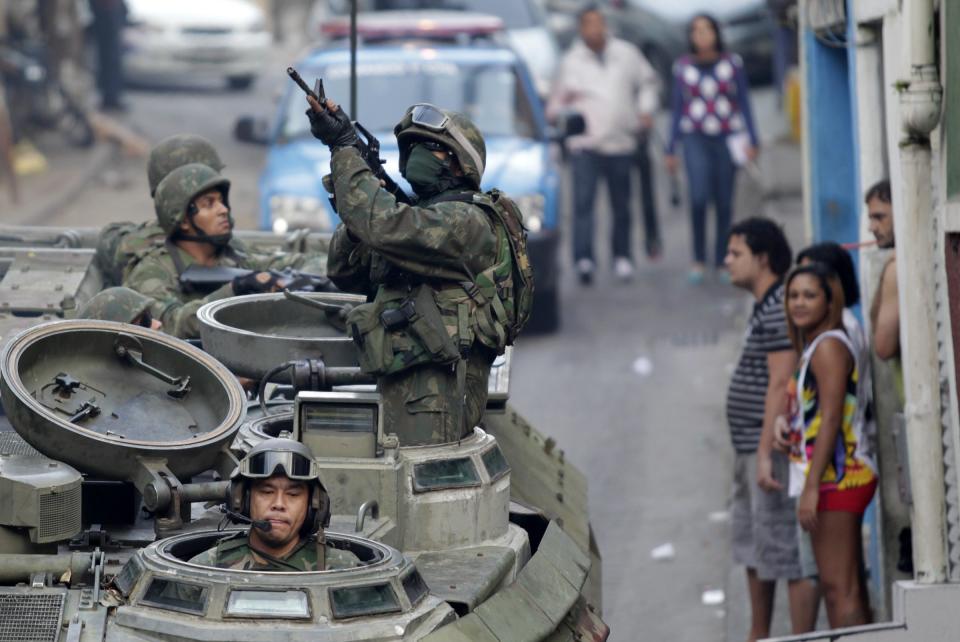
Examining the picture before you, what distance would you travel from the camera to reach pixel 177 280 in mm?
9984

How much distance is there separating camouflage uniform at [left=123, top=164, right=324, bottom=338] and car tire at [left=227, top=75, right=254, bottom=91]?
21337 millimetres

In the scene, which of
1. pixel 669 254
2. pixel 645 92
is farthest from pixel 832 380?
pixel 669 254

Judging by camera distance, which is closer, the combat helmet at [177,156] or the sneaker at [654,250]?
the combat helmet at [177,156]

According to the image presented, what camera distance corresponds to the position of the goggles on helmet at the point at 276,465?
21.5 feet

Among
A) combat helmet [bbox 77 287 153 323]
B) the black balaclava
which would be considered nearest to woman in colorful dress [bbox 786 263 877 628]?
the black balaclava

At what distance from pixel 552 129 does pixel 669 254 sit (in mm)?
3813

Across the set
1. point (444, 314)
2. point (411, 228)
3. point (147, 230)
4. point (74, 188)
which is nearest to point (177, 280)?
point (147, 230)

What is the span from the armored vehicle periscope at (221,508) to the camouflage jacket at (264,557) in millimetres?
99

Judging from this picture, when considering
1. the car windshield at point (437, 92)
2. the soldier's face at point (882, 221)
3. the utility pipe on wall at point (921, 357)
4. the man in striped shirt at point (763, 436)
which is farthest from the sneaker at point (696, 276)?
the utility pipe on wall at point (921, 357)

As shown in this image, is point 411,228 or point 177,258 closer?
point 411,228

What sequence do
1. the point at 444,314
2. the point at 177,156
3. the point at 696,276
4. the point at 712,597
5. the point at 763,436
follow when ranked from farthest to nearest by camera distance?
the point at 696,276 → the point at 712,597 → the point at 177,156 → the point at 763,436 → the point at 444,314

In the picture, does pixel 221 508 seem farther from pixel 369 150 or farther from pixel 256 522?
pixel 369 150

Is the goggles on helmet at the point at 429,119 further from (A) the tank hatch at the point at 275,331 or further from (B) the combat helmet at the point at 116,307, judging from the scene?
(B) the combat helmet at the point at 116,307

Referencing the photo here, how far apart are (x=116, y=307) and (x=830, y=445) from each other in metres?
3.20
